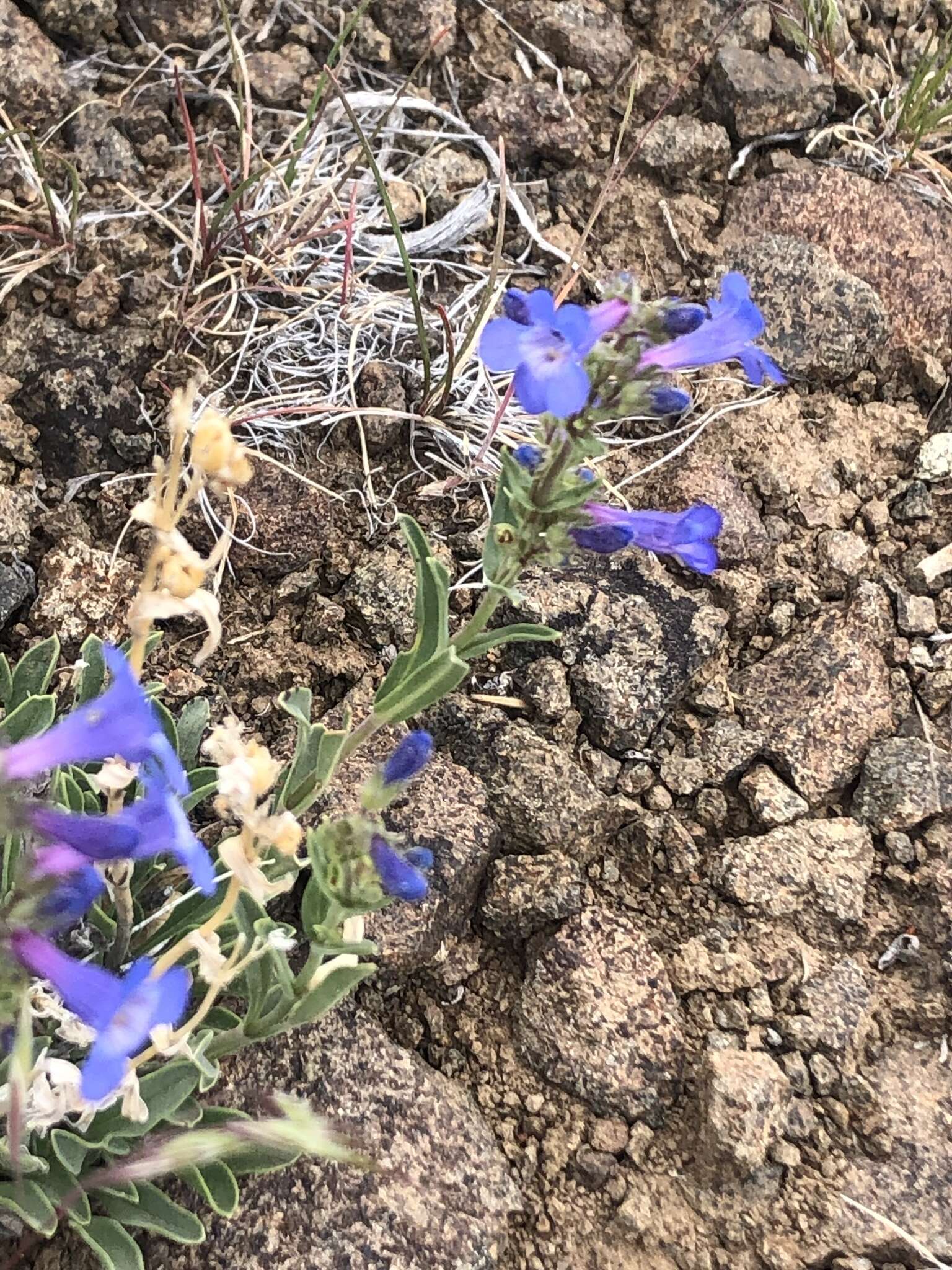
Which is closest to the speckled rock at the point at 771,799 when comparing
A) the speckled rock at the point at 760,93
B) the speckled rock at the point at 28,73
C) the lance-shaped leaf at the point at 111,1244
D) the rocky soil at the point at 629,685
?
the rocky soil at the point at 629,685

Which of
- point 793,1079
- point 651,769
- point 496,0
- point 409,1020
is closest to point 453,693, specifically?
point 651,769

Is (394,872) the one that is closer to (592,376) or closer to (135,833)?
(135,833)

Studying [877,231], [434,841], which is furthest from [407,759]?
[877,231]

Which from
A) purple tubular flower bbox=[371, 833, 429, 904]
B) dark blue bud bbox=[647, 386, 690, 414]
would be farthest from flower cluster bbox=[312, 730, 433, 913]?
dark blue bud bbox=[647, 386, 690, 414]

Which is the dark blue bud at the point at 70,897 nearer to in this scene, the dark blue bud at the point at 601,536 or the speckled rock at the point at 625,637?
the dark blue bud at the point at 601,536

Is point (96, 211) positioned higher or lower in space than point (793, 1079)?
higher

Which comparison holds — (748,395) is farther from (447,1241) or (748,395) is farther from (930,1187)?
(447,1241)
